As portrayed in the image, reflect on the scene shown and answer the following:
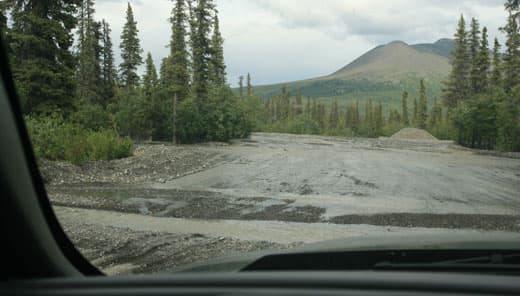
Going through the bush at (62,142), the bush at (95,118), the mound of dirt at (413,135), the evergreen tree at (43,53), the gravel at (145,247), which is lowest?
the mound of dirt at (413,135)

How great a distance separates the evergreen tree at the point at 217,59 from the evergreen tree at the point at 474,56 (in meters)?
25.2

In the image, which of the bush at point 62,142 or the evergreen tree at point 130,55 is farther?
the evergreen tree at point 130,55

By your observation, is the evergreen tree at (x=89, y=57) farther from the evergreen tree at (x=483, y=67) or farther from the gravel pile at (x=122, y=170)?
the evergreen tree at (x=483, y=67)

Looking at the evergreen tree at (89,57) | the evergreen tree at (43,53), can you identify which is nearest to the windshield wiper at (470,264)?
the evergreen tree at (43,53)

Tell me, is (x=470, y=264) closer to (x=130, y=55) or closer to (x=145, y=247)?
(x=145, y=247)

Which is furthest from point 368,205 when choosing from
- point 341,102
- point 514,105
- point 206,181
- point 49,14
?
point 341,102

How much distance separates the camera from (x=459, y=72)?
5338 centimetres

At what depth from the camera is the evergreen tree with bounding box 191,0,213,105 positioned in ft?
130

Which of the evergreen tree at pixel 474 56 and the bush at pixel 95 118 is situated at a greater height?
the evergreen tree at pixel 474 56

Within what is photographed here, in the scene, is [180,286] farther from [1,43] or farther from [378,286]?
[1,43]

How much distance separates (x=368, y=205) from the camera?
409 inches

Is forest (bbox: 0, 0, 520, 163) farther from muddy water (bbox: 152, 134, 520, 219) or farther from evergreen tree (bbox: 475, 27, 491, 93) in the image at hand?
muddy water (bbox: 152, 134, 520, 219)

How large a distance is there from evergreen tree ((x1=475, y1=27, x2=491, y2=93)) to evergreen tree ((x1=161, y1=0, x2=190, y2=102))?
2893 cm

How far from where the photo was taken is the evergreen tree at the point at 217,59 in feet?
136
